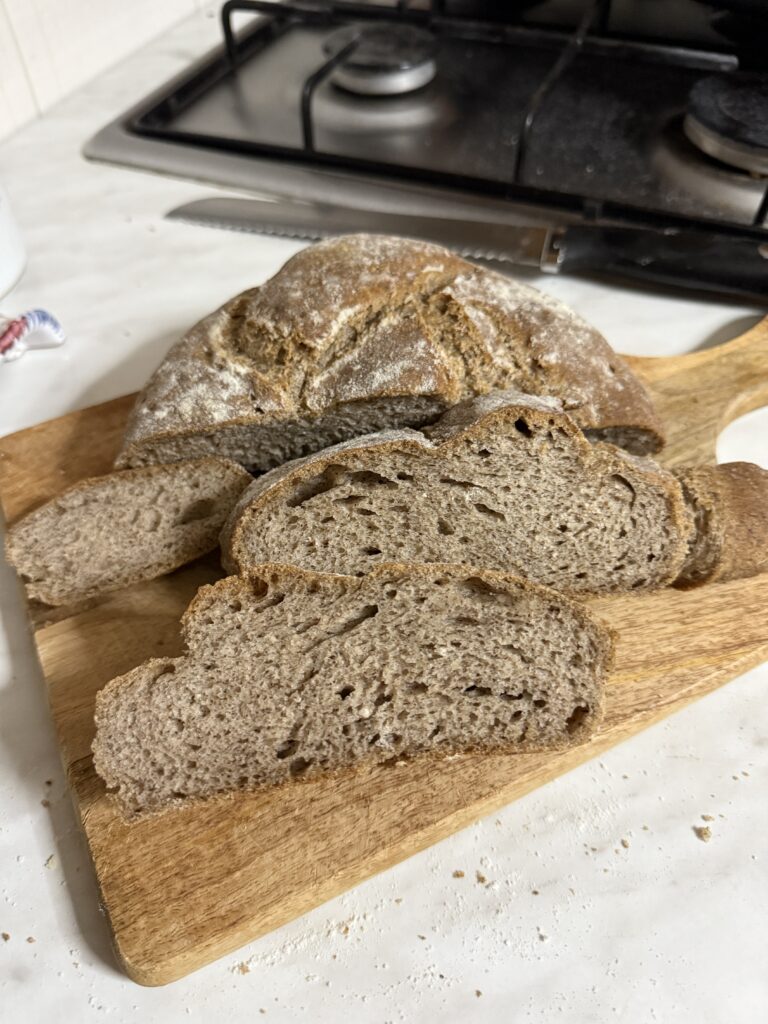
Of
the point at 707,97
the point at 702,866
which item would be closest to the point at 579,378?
the point at 702,866

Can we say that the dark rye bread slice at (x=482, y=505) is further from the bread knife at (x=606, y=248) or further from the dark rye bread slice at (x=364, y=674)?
the bread knife at (x=606, y=248)

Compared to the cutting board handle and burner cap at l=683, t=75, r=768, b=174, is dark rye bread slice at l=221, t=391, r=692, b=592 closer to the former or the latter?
the cutting board handle

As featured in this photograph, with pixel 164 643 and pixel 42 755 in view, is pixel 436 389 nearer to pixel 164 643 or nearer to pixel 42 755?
pixel 164 643

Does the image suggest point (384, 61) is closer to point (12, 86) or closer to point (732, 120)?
point (732, 120)

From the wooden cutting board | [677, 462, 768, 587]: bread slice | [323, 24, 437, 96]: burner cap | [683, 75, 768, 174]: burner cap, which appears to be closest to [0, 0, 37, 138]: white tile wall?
[323, 24, 437, 96]: burner cap

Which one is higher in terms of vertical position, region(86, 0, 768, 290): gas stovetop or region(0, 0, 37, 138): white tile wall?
region(0, 0, 37, 138): white tile wall
